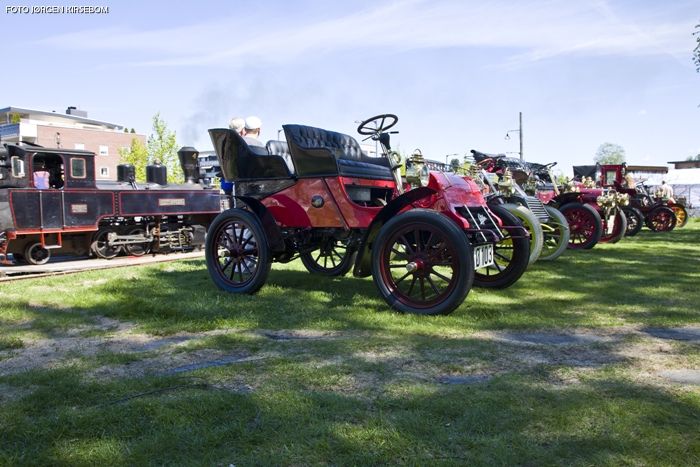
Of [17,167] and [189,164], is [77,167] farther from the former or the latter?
[189,164]

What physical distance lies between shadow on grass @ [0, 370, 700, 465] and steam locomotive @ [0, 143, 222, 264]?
26.8ft

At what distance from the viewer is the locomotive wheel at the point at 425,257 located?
4504 millimetres

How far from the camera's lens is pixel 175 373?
10.7 feet

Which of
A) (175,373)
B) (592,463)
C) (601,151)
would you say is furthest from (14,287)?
(601,151)

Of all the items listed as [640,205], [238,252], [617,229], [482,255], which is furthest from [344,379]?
[640,205]

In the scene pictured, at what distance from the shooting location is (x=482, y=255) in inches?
195

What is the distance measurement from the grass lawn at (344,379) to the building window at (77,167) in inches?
235

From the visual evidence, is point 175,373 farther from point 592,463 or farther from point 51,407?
point 592,463

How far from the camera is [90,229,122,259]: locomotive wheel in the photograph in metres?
11.4

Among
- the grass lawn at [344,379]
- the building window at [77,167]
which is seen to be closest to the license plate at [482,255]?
the grass lawn at [344,379]

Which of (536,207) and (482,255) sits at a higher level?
(536,207)

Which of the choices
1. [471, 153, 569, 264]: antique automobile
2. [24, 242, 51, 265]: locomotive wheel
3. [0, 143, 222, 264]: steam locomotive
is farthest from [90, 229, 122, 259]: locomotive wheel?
[471, 153, 569, 264]: antique automobile

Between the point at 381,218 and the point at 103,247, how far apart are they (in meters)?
8.13

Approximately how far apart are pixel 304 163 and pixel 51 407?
3366 millimetres
